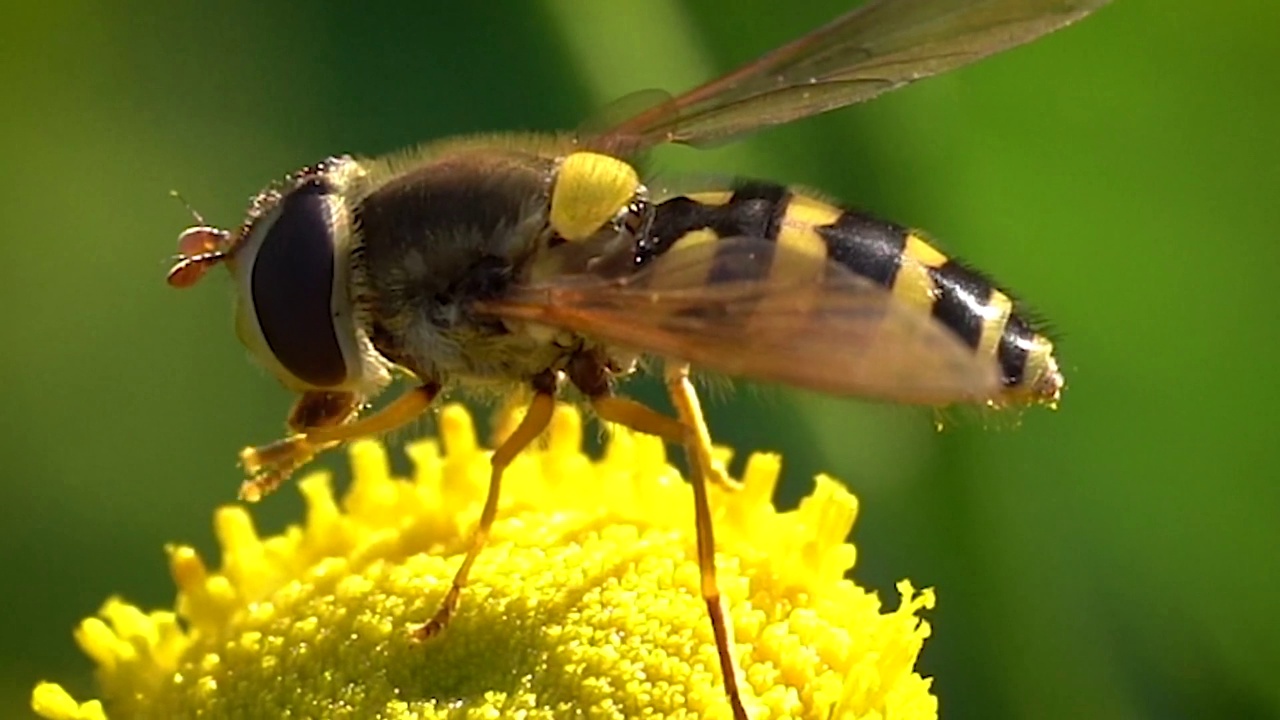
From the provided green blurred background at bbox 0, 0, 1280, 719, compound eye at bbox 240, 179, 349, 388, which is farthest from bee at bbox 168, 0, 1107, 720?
green blurred background at bbox 0, 0, 1280, 719

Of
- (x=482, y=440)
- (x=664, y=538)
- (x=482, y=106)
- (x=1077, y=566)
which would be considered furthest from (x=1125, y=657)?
(x=482, y=106)

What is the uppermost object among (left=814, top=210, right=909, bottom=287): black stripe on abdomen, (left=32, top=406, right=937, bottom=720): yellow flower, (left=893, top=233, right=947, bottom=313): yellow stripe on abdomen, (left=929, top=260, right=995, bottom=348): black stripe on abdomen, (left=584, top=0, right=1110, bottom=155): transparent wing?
(left=584, top=0, right=1110, bottom=155): transparent wing

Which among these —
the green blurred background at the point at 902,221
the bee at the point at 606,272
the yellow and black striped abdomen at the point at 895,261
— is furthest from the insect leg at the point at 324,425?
the green blurred background at the point at 902,221

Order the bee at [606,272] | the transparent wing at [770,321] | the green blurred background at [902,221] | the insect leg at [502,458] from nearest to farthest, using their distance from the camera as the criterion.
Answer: the transparent wing at [770,321] → the bee at [606,272] → the insect leg at [502,458] → the green blurred background at [902,221]

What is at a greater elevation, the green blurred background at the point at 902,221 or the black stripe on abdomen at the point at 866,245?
the black stripe on abdomen at the point at 866,245

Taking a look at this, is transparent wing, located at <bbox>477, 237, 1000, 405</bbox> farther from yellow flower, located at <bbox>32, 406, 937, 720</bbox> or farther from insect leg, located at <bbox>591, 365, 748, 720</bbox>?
yellow flower, located at <bbox>32, 406, 937, 720</bbox>

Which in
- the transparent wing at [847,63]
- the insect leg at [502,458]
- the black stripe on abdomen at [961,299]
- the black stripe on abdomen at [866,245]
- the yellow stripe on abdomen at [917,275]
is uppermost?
the transparent wing at [847,63]

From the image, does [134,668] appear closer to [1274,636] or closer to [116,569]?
[116,569]

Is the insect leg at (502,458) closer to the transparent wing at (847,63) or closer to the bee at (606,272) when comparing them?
the bee at (606,272)
